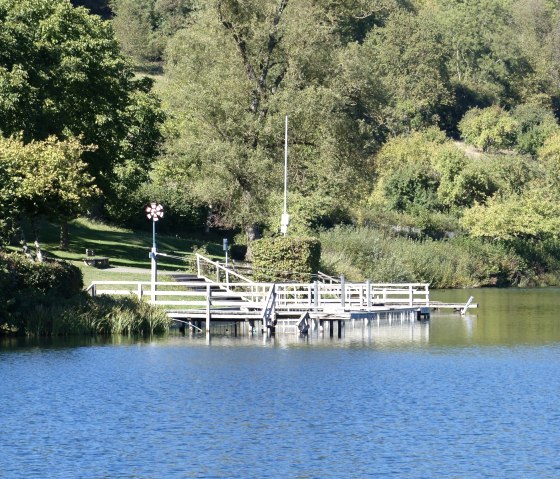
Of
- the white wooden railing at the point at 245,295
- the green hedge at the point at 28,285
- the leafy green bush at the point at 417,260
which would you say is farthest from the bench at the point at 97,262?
the green hedge at the point at 28,285

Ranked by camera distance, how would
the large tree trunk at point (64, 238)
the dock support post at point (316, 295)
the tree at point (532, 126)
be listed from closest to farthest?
the dock support post at point (316, 295)
the large tree trunk at point (64, 238)
the tree at point (532, 126)

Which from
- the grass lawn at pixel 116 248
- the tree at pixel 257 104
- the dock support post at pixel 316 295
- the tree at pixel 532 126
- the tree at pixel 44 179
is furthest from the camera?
the tree at pixel 532 126

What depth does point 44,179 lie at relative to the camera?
51.4 metres

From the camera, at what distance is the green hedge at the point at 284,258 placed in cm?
6212

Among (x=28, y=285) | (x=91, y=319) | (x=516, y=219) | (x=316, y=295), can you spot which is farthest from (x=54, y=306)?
(x=516, y=219)

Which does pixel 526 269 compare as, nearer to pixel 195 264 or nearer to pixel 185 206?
pixel 185 206

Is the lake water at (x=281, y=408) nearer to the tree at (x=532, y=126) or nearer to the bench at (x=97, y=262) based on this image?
the bench at (x=97, y=262)

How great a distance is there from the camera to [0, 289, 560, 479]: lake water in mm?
27672

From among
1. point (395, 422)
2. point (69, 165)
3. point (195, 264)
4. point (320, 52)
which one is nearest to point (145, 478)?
point (395, 422)

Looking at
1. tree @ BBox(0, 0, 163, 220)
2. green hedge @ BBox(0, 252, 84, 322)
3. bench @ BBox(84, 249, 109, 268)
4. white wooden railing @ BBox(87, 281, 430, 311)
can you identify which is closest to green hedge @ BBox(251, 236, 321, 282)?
white wooden railing @ BBox(87, 281, 430, 311)

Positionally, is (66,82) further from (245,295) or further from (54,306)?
(54,306)

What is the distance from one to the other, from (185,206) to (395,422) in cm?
5939

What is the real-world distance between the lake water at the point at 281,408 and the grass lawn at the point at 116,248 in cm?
1185

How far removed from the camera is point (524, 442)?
97.9 ft
